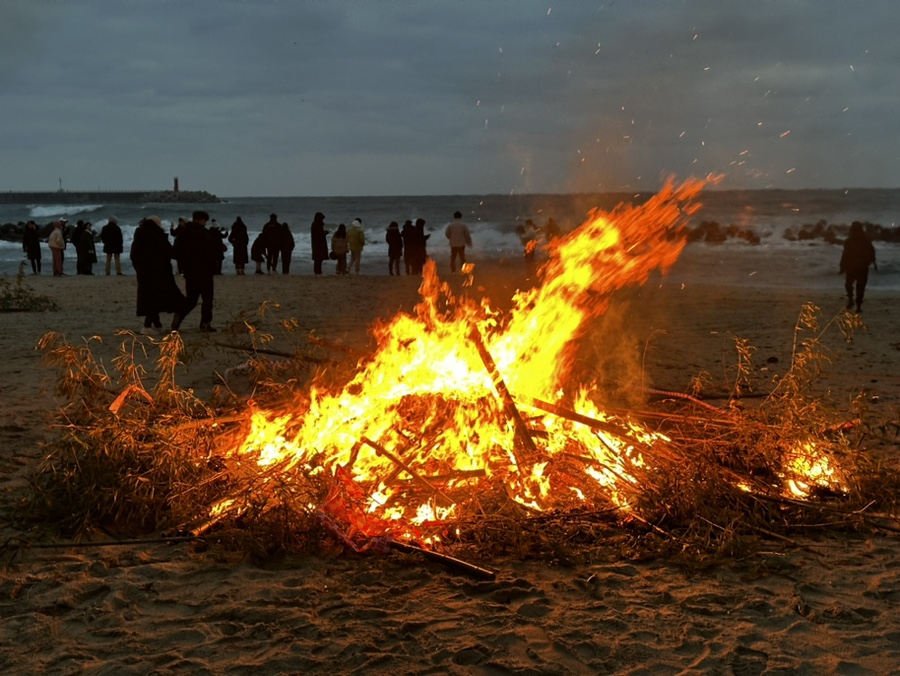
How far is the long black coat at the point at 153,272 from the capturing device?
11633mm

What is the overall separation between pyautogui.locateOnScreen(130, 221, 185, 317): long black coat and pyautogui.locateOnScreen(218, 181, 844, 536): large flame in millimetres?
6677

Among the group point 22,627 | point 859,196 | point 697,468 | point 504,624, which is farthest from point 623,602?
point 859,196

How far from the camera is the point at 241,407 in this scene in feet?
21.5

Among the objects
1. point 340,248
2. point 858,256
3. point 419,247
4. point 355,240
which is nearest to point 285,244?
point 340,248

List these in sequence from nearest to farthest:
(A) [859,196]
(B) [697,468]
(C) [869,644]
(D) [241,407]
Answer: (C) [869,644] < (B) [697,468] < (D) [241,407] < (A) [859,196]

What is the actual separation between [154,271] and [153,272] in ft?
0.06

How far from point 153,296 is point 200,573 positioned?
8.15 meters

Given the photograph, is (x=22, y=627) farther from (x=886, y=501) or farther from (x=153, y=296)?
(x=153, y=296)

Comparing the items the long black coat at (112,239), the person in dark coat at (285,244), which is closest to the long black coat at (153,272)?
the person in dark coat at (285,244)

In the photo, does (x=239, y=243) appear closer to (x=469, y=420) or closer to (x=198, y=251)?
(x=198, y=251)

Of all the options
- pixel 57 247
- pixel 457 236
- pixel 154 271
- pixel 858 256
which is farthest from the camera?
pixel 57 247

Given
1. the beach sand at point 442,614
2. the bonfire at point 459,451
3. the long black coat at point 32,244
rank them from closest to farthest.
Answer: the beach sand at point 442,614 < the bonfire at point 459,451 < the long black coat at point 32,244

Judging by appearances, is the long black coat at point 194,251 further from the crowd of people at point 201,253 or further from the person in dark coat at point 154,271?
the person in dark coat at point 154,271

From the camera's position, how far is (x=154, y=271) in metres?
Result: 11.6
